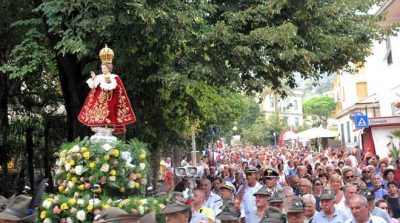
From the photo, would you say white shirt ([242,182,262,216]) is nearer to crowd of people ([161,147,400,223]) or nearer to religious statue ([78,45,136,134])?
crowd of people ([161,147,400,223])

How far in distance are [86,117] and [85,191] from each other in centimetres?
165

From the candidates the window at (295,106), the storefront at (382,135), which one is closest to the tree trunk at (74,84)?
the storefront at (382,135)

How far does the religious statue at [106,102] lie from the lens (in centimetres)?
941

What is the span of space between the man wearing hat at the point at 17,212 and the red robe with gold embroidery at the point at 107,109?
116 inches

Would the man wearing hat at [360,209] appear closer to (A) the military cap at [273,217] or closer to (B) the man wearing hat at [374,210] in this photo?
(A) the military cap at [273,217]

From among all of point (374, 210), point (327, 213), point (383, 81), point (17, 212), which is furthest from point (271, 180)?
point (383, 81)

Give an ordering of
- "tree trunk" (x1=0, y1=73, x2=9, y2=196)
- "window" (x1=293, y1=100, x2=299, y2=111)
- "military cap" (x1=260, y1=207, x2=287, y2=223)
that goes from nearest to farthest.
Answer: "military cap" (x1=260, y1=207, x2=287, y2=223) → "tree trunk" (x1=0, y1=73, x2=9, y2=196) → "window" (x1=293, y1=100, x2=299, y2=111)

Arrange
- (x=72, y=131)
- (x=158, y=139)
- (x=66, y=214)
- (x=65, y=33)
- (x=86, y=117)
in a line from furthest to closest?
(x=158, y=139)
(x=72, y=131)
(x=65, y=33)
(x=86, y=117)
(x=66, y=214)

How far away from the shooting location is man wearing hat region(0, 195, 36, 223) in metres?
6.15

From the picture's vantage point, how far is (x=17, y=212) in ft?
20.9

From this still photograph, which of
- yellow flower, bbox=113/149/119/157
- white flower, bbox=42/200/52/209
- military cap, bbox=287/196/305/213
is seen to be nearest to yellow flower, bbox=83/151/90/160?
yellow flower, bbox=113/149/119/157

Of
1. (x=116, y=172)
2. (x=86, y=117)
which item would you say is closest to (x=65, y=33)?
(x=86, y=117)

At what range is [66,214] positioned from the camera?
8094mm

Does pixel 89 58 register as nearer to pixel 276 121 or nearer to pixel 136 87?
pixel 136 87
